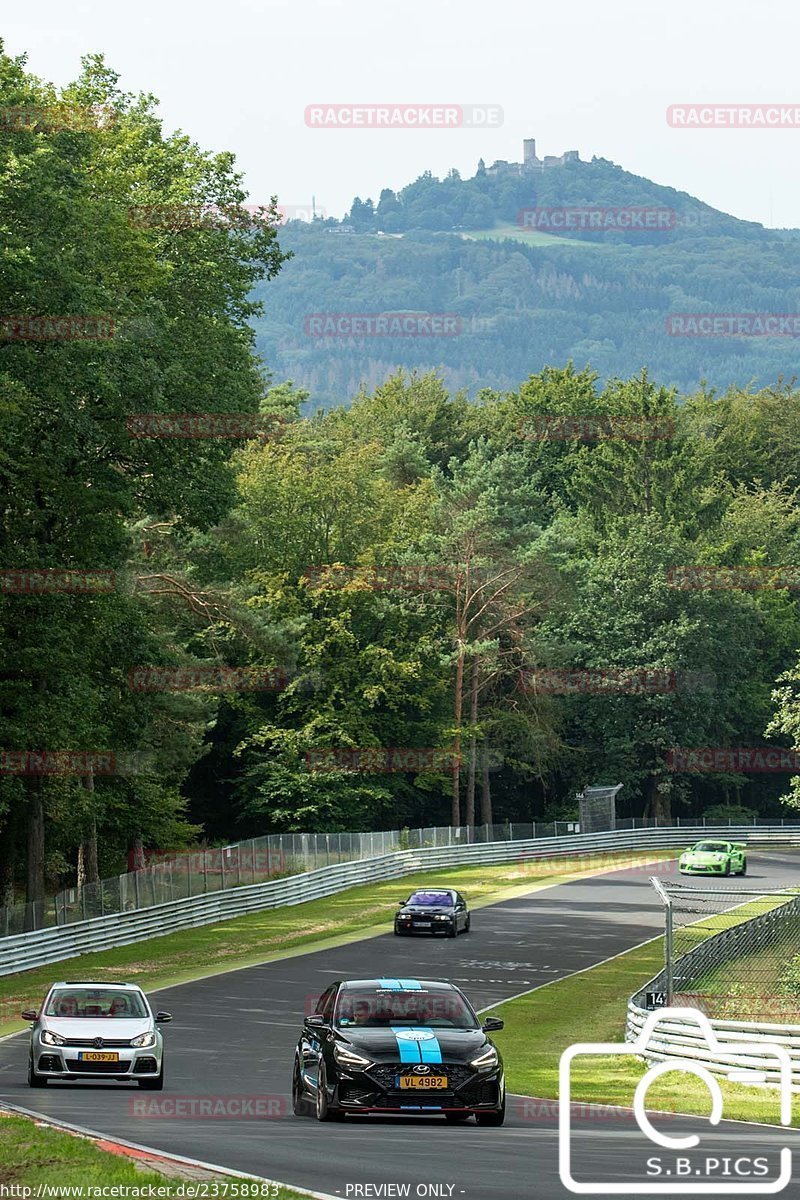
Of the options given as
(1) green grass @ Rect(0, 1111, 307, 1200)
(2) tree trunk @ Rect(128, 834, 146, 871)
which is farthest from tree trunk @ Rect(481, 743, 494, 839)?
(1) green grass @ Rect(0, 1111, 307, 1200)

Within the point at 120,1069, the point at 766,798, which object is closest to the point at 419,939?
the point at 120,1069

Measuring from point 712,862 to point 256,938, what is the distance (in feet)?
77.1

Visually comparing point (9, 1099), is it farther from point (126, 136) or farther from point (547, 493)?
point (547, 493)

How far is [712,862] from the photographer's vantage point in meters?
65.1

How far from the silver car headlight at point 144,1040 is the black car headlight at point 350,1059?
4.75 m

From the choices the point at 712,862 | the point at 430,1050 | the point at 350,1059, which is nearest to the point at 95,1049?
the point at 350,1059

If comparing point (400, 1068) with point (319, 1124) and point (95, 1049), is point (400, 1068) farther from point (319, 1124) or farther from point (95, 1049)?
point (95, 1049)

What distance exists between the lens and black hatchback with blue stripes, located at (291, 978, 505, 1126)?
16016mm

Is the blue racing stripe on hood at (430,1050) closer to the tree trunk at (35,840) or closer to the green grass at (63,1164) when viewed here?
the green grass at (63,1164)

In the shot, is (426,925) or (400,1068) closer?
(400,1068)

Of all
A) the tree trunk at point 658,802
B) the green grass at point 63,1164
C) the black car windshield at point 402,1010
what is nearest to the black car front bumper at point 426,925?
the black car windshield at point 402,1010

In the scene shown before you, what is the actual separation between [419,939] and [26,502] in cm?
1474

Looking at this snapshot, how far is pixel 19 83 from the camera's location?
38719 millimetres

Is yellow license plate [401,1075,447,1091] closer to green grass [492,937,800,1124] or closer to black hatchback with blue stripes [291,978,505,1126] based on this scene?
black hatchback with blue stripes [291,978,505,1126]
